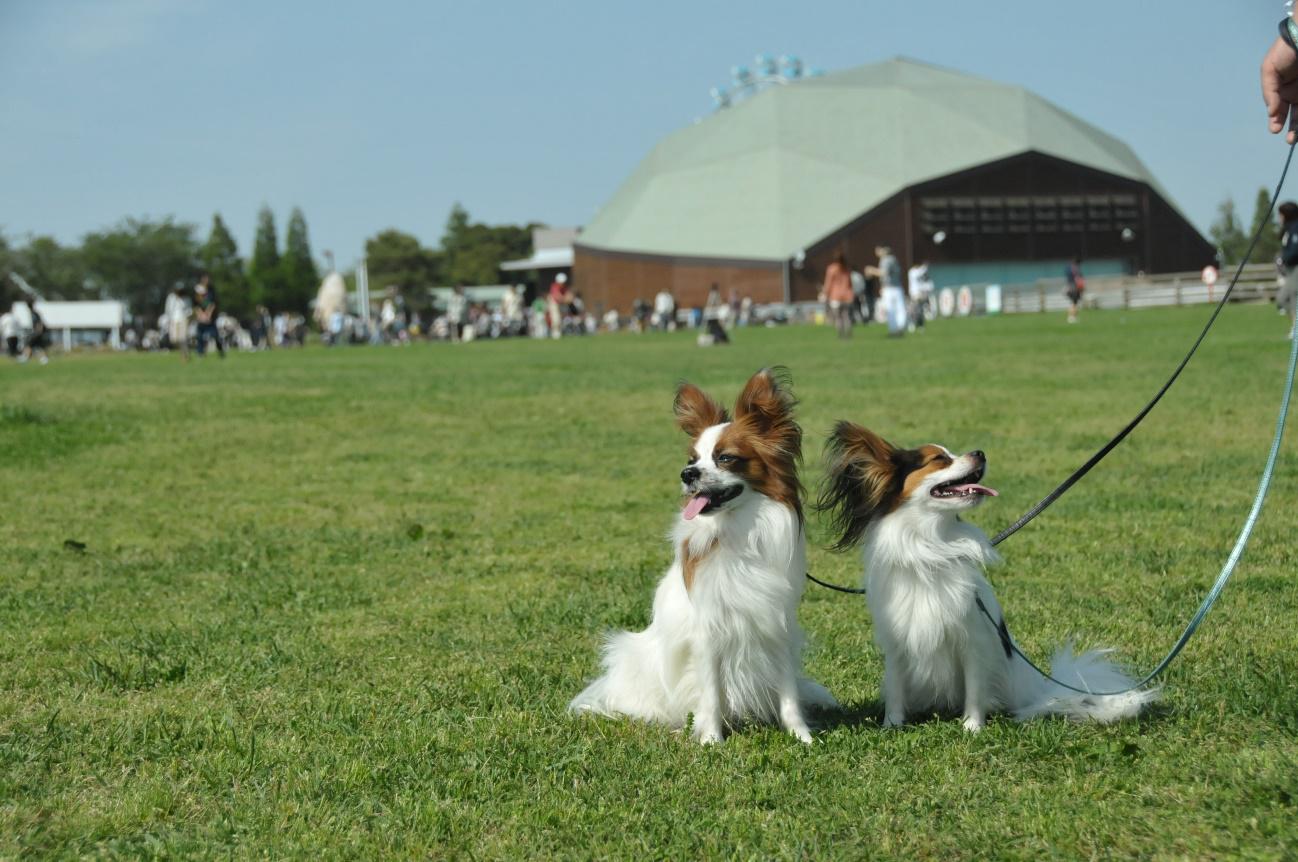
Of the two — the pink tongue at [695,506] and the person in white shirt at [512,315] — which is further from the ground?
the person in white shirt at [512,315]

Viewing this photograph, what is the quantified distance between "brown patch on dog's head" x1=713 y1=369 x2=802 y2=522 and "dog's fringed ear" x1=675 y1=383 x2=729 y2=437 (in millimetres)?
187

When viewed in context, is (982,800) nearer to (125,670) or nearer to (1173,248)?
(125,670)

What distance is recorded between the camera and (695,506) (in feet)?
14.5

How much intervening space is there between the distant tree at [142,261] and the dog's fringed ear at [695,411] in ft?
448

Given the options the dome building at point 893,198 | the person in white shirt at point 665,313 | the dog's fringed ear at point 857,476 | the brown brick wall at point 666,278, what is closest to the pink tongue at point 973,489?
the dog's fringed ear at point 857,476

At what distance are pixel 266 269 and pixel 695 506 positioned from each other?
13903 centimetres

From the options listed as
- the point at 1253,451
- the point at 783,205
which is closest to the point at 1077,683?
the point at 1253,451

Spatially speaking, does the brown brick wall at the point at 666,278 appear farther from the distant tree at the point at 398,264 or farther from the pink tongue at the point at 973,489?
the pink tongue at the point at 973,489

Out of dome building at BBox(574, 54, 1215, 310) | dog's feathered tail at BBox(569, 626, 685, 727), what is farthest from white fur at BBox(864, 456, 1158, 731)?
dome building at BBox(574, 54, 1215, 310)

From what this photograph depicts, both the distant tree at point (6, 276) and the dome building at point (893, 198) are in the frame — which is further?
the distant tree at point (6, 276)

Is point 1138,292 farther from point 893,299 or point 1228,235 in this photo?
point 1228,235

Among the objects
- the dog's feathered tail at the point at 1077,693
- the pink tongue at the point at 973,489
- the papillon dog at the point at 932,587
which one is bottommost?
the dog's feathered tail at the point at 1077,693

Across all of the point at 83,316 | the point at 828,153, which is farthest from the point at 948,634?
the point at 83,316

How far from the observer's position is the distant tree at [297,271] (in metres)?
135
